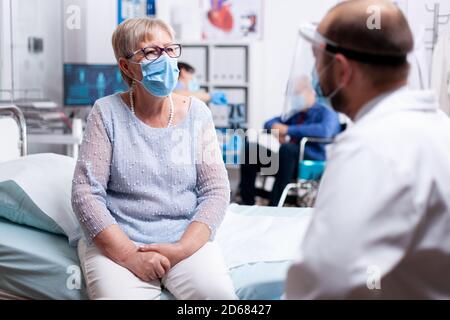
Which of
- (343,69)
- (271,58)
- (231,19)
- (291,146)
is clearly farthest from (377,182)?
(231,19)

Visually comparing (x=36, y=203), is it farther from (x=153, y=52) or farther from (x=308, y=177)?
(x=308, y=177)

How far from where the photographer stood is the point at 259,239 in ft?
5.40

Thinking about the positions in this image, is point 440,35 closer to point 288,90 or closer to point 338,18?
point 288,90

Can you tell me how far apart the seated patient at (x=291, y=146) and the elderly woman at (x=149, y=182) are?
1536 millimetres

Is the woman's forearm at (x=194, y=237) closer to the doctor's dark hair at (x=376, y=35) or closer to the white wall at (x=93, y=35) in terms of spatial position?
the doctor's dark hair at (x=376, y=35)

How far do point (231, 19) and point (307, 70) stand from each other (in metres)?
3.39

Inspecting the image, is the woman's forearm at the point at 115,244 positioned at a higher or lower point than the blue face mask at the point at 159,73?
lower

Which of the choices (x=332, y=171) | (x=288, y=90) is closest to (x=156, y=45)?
(x=288, y=90)

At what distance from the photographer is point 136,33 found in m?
1.44

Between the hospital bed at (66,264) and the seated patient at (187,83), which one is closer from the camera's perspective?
the hospital bed at (66,264)

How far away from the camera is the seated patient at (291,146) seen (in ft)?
10.2

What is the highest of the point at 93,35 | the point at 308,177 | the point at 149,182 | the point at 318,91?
the point at 93,35

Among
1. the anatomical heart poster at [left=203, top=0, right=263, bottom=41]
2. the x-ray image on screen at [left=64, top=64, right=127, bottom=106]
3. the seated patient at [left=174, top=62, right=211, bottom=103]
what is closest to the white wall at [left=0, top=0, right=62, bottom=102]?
the x-ray image on screen at [left=64, top=64, right=127, bottom=106]

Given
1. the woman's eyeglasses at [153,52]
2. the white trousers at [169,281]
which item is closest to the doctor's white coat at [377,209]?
the white trousers at [169,281]
